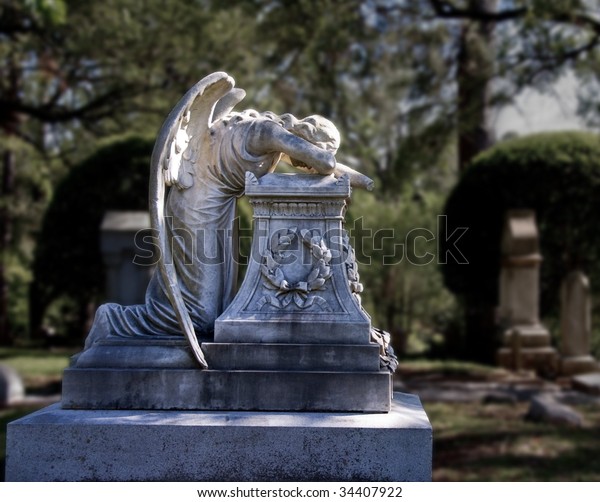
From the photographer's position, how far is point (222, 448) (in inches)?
182

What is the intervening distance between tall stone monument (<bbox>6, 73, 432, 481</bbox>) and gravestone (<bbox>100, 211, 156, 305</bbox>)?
317 inches

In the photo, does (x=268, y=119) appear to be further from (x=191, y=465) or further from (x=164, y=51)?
(x=164, y=51)

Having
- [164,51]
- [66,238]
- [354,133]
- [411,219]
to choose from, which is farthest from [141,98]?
[354,133]

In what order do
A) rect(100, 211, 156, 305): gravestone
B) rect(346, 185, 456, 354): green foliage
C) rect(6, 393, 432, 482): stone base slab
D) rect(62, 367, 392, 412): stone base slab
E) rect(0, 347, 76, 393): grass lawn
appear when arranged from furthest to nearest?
1. rect(346, 185, 456, 354): green foliage
2. rect(0, 347, 76, 393): grass lawn
3. rect(100, 211, 156, 305): gravestone
4. rect(62, 367, 392, 412): stone base slab
5. rect(6, 393, 432, 482): stone base slab

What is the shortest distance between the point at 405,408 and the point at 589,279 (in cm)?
1176

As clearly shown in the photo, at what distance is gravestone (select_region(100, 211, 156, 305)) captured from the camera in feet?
43.5

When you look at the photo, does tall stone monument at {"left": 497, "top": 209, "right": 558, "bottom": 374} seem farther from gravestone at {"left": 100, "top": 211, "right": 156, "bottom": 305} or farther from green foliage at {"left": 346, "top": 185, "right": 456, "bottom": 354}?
gravestone at {"left": 100, "top": 211, "right": 156, "bottom": 305}

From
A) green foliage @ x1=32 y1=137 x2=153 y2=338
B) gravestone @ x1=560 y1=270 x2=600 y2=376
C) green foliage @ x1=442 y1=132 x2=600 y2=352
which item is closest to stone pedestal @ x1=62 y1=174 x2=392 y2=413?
green foliage @ x1=32 y1=137 x2=153 y2=338

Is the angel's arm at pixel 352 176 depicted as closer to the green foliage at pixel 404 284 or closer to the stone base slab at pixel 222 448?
the stone base slab at pixel 222 448

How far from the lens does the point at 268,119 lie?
5332mm

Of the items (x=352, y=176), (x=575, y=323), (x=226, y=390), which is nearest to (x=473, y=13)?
(x=575, y=323)

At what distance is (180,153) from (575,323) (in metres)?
10.7

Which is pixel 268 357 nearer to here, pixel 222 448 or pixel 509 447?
pixel 222 448

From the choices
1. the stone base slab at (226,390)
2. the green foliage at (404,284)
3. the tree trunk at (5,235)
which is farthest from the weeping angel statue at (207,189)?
the tree trunk at (5,235)
